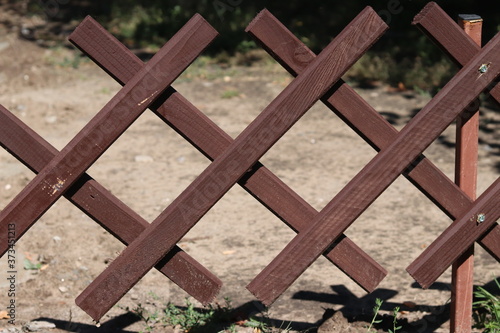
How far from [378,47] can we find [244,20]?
5.37ft

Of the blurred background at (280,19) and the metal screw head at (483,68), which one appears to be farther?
the blurred background at (280,19)

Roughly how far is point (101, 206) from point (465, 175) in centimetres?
124

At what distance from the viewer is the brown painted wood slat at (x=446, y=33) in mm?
2605

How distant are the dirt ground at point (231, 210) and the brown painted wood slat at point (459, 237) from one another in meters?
0.44

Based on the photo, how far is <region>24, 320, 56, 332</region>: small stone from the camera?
3.36 m

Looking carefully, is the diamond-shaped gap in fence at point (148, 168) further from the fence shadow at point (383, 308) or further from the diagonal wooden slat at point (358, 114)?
the diagonal wooden slat at point (358, 114)

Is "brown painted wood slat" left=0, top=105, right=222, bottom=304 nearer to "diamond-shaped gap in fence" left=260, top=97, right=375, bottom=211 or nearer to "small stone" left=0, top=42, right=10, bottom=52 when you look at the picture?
"diamond-shaped gap in fence" left=260, top=97, right=375, bottom=211

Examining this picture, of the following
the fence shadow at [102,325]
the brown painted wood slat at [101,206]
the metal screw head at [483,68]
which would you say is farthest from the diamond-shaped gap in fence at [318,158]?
the metal screw head at [483,68]

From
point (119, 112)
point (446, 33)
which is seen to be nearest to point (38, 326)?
point (119, 112)

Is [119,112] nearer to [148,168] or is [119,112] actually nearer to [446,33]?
[446,33]

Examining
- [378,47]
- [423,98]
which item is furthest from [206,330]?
[378,47]

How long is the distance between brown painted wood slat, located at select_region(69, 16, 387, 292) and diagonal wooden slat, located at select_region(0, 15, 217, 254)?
0.05 meters

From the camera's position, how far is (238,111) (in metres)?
6.63

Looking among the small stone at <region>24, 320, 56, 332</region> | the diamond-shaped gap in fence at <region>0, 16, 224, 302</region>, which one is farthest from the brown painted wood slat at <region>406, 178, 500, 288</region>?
the small stone at <region>24, 320, 56, 332</region>
